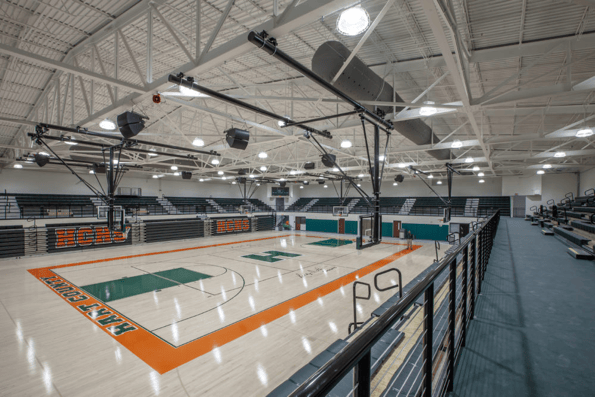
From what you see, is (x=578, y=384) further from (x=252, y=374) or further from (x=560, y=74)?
(x=560, y=74)

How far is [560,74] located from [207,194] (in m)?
33.1

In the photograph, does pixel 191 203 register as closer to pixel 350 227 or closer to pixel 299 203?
pixel 299 203

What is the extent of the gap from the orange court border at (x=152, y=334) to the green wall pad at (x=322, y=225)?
691 inches

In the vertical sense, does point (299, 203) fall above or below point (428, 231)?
above

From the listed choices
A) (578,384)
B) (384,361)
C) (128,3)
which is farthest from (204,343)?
(128,3)

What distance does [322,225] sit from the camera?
2812cm

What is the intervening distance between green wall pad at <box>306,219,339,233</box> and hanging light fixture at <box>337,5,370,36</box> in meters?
23.3

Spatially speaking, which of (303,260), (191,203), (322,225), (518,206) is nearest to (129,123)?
(303,260)

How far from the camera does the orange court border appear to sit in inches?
192

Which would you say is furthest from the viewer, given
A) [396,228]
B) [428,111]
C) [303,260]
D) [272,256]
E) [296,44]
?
[396,228]

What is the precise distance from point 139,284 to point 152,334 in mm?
4267

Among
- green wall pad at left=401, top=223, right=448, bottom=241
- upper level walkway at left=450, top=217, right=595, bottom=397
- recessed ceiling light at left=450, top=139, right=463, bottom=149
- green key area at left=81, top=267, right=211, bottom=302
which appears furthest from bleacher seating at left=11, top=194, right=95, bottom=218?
green wall pad at left=401, top=223, right=448, bottom=241

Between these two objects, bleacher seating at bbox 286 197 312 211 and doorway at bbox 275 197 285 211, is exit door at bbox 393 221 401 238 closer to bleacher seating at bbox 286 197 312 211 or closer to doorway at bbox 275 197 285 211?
bleacher seating at bbox 286 197 312 211

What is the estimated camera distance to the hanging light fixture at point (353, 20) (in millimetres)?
4250
